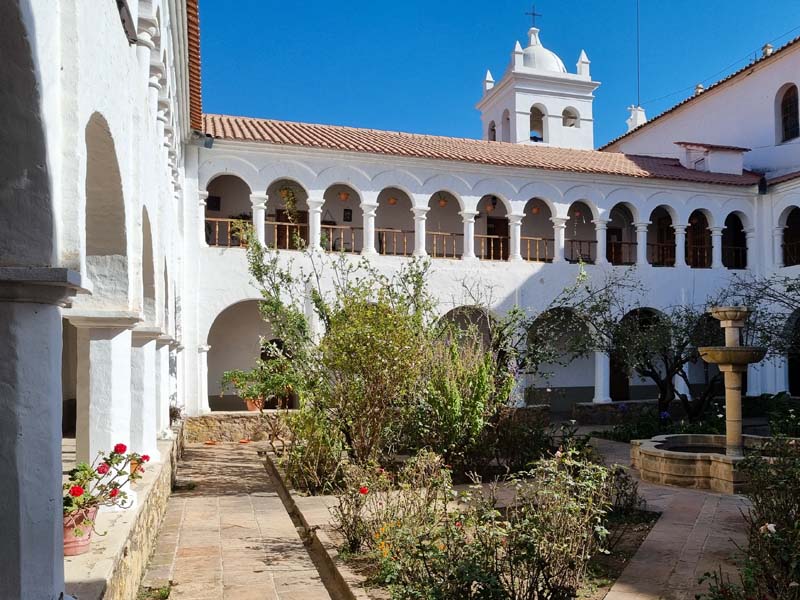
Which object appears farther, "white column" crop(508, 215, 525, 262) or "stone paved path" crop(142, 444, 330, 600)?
"white column" crop(508, 215, 525, 262)

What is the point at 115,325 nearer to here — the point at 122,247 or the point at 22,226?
the point at 122,247

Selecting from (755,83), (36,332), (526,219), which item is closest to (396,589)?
(36,332)

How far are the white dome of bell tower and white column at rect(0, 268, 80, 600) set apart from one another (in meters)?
23.6

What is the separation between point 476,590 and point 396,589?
0.57 metres

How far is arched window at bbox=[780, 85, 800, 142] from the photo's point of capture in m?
20.5

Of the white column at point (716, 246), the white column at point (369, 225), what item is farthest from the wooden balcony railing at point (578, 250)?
the white column at point (369, 225)

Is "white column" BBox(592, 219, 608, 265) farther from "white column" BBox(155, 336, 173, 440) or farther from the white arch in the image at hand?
"white column" BBox(155, 336, 173, 440)

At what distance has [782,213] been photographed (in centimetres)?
1939

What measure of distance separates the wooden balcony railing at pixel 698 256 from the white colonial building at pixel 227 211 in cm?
8

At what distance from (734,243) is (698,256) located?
5.21 feet

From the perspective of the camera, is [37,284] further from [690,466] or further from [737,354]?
[690,466]

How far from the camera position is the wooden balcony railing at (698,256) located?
20.1 m

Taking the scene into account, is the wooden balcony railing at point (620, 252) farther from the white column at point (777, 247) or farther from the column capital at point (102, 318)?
the column capital at point (102, 318)

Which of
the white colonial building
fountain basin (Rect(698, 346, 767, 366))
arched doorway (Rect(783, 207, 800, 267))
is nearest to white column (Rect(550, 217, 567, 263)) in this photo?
the white colonial building
